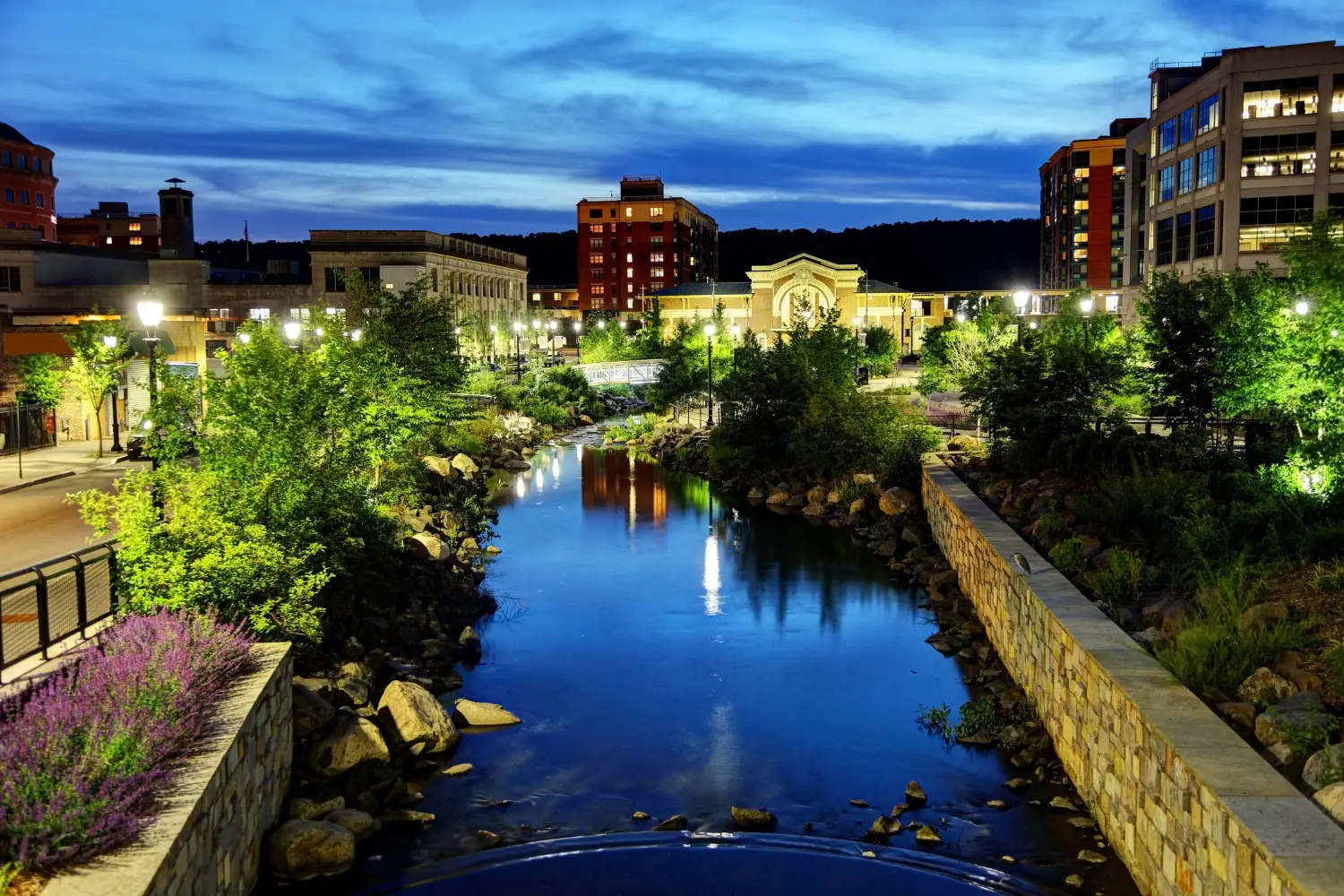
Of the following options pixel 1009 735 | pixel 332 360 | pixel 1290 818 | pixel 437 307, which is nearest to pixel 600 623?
pixel 332 360

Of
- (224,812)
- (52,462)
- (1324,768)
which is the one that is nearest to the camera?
(1324,768)

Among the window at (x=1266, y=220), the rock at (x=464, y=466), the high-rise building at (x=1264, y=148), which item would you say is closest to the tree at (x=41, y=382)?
the rock at (x=464, y=466)

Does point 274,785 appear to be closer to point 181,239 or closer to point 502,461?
point 502,461

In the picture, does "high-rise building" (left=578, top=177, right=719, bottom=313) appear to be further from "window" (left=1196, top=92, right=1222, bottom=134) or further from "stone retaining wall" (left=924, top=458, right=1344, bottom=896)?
"stone retaining wall" (left=924, top=458, right=1344, bottom=896)

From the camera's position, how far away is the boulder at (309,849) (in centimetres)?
1189

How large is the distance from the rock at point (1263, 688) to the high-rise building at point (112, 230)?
141 meters

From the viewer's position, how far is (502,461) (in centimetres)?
4494

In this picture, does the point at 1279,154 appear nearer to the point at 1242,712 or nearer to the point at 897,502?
the point at 897,502

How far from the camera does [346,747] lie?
13914 mm

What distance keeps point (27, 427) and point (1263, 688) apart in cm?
3308

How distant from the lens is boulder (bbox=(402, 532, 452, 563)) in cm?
2322

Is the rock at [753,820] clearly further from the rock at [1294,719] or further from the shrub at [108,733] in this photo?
the shrub at [108,733]

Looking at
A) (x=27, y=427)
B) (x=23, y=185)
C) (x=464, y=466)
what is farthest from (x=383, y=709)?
(x=23, y=185)

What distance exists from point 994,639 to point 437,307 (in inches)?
1107
